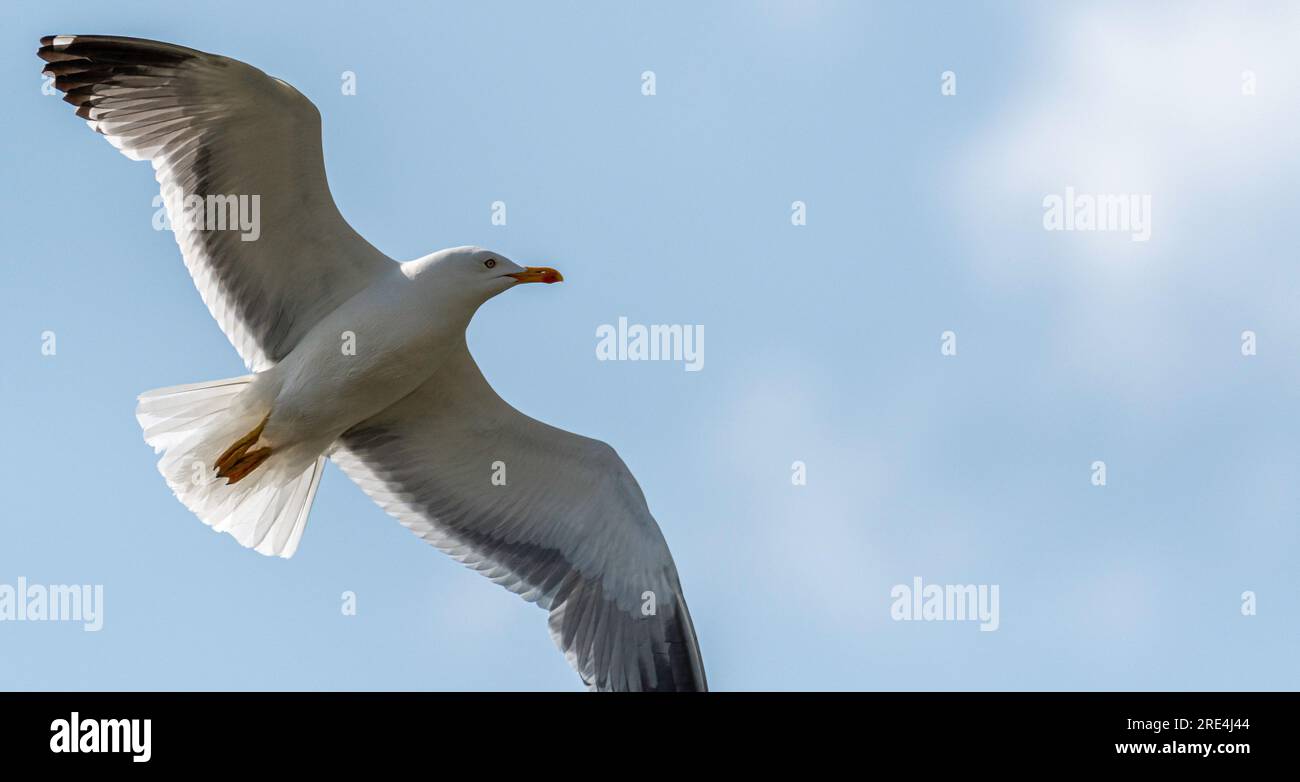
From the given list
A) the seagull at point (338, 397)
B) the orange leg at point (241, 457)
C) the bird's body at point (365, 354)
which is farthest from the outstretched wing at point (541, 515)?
the orange leg at point (241, 457)

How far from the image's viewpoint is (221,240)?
27.0 ft

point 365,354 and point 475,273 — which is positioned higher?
point 475,273

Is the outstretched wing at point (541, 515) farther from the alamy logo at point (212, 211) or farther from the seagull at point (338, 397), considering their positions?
the alamy logo at point (212, 211)

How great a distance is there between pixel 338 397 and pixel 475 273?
3.02 ft

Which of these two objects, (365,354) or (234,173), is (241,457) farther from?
(234,173)

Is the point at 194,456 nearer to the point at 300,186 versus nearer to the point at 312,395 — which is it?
the point at 312,395

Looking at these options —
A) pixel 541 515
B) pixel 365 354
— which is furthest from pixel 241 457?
pixel 541 515

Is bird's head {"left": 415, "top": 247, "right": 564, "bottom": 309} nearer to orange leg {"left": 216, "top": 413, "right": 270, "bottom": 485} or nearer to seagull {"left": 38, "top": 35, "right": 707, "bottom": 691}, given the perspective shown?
seagull {"left": 38, "top": 35, "right": 707, "bottom": 691}

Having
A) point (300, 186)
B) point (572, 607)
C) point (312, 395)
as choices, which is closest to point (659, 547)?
point (572, 607)

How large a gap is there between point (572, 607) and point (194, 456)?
2.04 metres

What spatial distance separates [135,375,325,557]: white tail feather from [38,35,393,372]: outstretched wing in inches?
13.9

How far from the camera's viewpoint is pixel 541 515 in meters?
8.66
